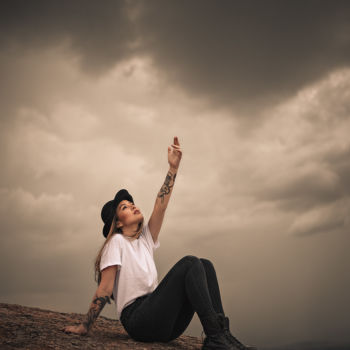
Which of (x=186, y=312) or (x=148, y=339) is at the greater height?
(x=186, y=312)

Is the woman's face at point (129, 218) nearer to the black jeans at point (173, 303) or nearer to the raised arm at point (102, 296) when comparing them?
the raised arm at point (102, 296)

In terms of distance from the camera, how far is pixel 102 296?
16.1ft

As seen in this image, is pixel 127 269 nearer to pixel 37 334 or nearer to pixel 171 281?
pixel 171 281

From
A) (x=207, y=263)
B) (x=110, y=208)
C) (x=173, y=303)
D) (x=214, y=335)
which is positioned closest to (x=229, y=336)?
(x=214, y=335)

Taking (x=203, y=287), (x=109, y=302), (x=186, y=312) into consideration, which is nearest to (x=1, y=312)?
(x=109, y=302)

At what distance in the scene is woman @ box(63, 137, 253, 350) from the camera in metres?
4.61

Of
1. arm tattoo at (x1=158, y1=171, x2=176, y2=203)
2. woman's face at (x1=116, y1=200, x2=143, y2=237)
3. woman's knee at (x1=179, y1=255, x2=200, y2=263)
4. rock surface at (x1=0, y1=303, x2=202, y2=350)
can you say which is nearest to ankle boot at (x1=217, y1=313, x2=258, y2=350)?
woman's knee at (x1=179, y1=255, x2=200, y2=263)

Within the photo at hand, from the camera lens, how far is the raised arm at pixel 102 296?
4.87 metres

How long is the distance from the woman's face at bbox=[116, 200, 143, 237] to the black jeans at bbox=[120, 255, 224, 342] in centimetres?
96

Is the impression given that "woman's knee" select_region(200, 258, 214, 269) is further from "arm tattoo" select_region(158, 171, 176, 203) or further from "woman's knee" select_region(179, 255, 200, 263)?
"arm tattoo" select_region(158, 171, 176, 203)

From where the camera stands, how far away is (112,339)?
5.36 metres

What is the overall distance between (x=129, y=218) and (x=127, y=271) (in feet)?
2.64

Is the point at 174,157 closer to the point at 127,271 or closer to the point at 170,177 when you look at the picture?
the point at 170,177

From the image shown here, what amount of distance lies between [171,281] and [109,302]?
932 mm
